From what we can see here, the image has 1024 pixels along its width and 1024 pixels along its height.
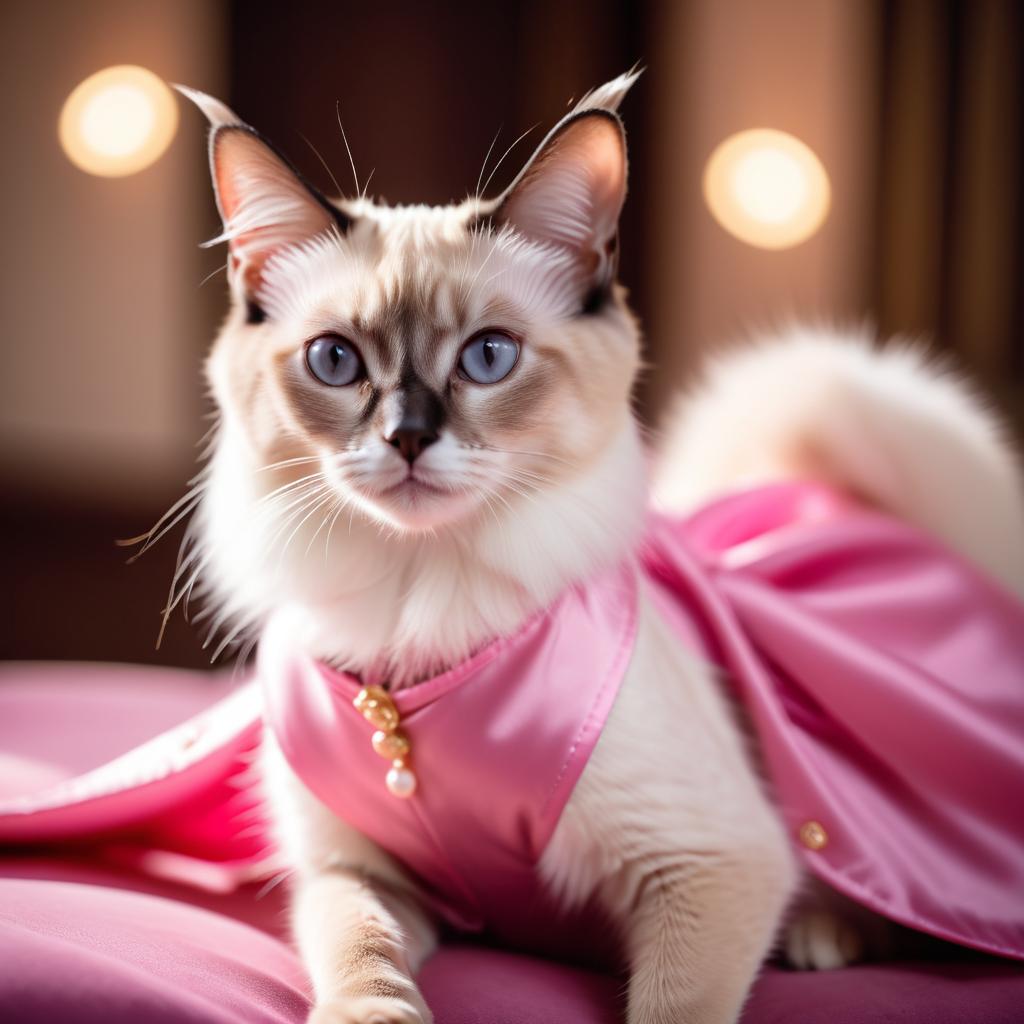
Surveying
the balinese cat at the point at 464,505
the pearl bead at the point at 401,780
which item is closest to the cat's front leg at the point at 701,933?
the balinese cat at the point at 464,505

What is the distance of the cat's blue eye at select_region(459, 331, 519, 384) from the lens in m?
0.92

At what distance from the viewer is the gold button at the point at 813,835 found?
1.05 m

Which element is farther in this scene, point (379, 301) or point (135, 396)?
point (135, 396)

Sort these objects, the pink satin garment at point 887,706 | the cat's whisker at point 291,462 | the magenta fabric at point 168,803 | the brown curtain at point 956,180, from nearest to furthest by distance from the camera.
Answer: the cat's whisker at point 291,462, the pink satin garment at point 887,706, the magenta fabric at point 168,803, the brown curtain at point 956,180

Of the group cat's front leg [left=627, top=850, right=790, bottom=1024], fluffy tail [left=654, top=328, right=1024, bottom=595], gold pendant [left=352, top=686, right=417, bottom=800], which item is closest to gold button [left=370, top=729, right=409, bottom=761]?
gold pendant [left=352, top=686, right=417, bottom=800]

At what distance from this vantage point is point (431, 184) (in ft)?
9.71

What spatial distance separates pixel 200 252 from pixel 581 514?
2.44 meters

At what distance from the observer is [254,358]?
99 cm

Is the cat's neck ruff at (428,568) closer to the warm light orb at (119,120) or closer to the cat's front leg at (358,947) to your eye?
the cat's front leg at (358,947)

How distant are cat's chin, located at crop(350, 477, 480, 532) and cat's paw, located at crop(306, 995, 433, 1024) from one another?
15.2 inches

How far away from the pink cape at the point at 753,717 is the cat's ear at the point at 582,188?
323 mm

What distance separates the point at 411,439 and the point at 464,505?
0.09m

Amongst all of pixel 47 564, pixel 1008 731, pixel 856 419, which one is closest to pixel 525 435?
pixel 1008 731

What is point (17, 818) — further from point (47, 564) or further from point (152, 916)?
point (47, 564)
